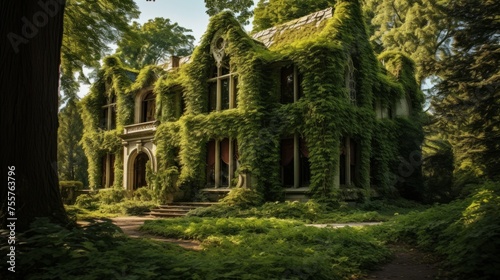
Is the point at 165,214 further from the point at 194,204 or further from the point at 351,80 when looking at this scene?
the point at 351,80

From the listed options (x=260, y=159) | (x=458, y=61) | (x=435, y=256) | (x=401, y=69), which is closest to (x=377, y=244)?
(x=435, y=256)

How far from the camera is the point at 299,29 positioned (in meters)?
19.6

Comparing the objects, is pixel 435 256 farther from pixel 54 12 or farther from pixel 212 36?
pixel 212 36

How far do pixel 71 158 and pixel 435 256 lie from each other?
120ft

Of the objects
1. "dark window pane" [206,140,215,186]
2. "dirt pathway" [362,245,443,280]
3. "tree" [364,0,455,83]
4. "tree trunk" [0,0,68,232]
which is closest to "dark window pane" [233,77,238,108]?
"dark window pane" [206,140,215,186]

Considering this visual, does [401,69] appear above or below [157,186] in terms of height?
above

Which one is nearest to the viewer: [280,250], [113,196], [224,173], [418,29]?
[280,250]

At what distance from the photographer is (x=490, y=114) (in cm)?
1538

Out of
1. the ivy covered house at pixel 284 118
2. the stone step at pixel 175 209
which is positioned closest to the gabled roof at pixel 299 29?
the ivy covered house at pixel 284 118

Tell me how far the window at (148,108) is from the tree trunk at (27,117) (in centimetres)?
1834

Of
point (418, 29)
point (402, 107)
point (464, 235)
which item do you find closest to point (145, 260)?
point (464, 235)

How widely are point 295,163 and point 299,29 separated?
693 cm

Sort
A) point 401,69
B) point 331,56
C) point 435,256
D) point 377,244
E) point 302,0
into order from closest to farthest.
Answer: point 435,256, point 377,244, point 331,56, point 401,69, point 302,0

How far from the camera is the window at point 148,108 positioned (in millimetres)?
24516
